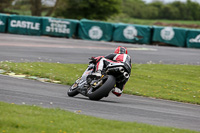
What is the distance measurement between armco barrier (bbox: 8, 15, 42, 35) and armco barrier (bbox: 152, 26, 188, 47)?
9.86m

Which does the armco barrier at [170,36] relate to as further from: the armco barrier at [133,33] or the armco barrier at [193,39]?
the armco barrier at [133,33]

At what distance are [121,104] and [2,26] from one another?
25668mm

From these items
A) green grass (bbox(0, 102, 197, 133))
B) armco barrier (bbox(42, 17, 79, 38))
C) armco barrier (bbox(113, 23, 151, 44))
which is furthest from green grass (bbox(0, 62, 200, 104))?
armco barrier (bbox(42, 17, 79, 38))

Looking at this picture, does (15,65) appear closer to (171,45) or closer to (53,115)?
(53,115)

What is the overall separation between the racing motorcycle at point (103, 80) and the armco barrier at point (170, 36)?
2428cm

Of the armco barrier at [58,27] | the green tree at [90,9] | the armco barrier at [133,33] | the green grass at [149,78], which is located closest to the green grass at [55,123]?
the green grass at [149,78]

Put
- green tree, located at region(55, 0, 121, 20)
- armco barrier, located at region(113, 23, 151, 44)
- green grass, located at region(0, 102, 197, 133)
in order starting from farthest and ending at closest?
green tree, located at region(55, 0, 121, 20)
armco barrier, located at region(113, 23, 151, 44)
green grass, located at region(0, 102, 197, 133)

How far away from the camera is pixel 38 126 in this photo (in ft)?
20.1

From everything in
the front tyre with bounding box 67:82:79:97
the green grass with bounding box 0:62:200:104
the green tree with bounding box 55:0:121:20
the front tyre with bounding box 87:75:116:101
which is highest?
the front tyre with bounding box 87:75:116:101

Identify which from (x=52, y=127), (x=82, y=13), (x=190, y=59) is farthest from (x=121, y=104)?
(x=82, y=13)

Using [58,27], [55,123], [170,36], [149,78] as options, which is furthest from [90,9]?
[55,123]

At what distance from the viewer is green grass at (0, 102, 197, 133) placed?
6070 mm

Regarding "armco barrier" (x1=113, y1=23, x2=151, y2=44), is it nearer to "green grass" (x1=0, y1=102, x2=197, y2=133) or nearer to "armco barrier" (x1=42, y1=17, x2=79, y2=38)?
"armco barrier" (x1=42, y1=17, x2=79, y2=38)

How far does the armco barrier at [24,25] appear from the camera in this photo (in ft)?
110
